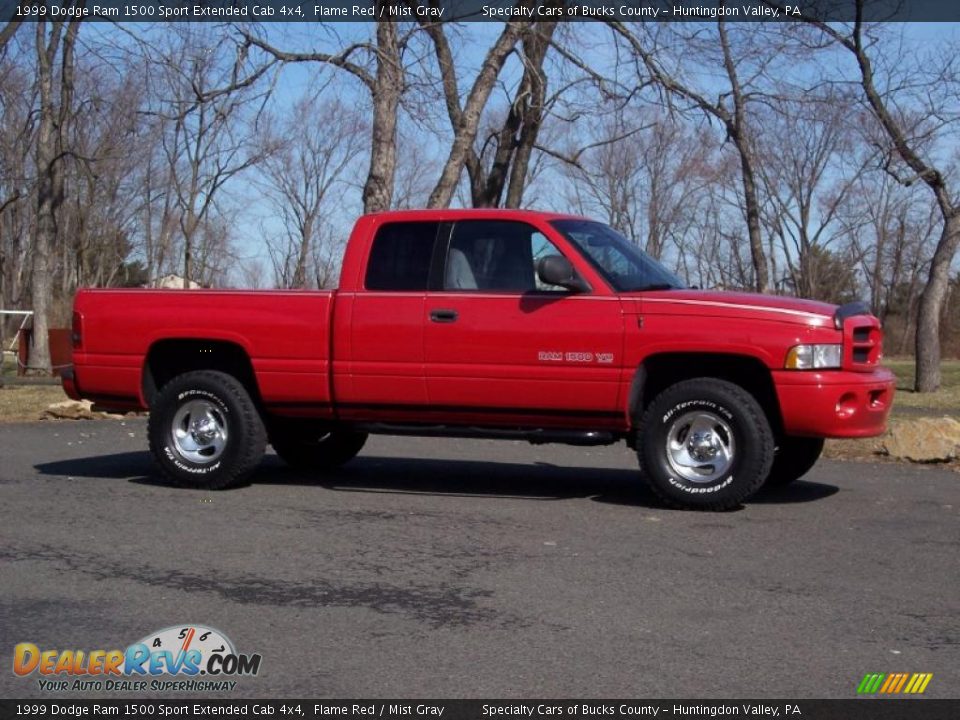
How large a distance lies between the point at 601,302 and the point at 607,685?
13.6 ft

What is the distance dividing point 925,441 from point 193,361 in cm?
634

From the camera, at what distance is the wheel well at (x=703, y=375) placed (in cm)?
836

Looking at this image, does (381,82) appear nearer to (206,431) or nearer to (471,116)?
(471,116)

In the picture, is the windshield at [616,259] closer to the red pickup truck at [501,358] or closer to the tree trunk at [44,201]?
the red pickup truck at [501,358]

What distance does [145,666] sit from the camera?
4766 mm

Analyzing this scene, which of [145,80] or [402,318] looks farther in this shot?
[145,80]

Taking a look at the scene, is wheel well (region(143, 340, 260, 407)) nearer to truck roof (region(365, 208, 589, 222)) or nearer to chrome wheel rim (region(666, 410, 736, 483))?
truck roof (region(365, 208, 589, 222))

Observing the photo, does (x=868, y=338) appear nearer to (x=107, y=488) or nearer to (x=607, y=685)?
(x=607, y=685)

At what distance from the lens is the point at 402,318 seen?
8766 millimetres

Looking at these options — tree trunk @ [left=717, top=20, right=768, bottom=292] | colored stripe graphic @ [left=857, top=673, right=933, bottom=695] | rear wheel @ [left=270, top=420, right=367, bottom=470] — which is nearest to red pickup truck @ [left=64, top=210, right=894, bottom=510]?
rear wheel @ [left=270, top=420, right=367, bottom=470]

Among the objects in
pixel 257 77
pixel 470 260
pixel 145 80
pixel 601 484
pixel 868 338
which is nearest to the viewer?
pixel 868 338

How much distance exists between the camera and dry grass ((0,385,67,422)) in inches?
628

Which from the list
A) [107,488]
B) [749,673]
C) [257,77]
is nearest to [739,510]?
[749,673]

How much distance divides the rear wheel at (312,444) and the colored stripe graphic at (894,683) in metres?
5.87
